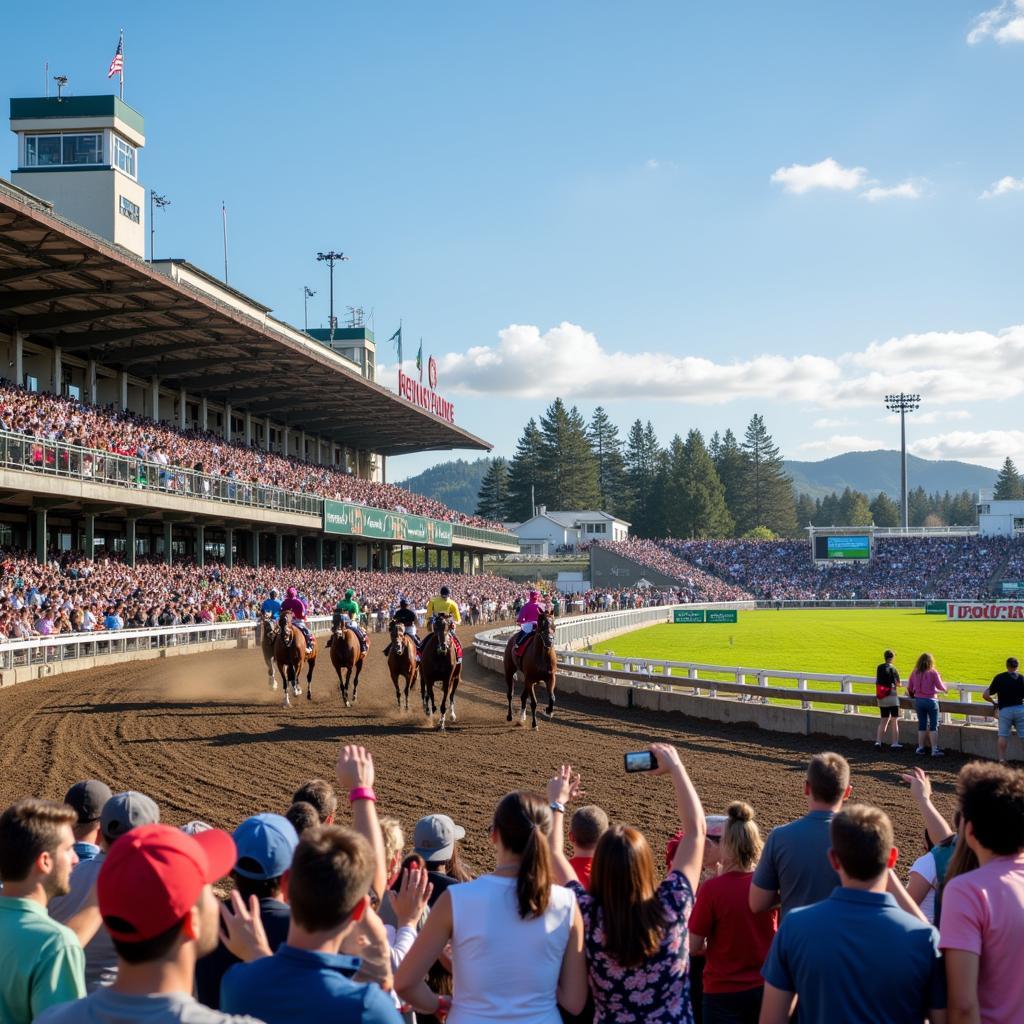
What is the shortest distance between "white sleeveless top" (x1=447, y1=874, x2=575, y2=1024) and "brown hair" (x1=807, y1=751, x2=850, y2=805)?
1.57 meters

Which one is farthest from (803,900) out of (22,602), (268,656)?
(22,602)

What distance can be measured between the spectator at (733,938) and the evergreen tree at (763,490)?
13886cm

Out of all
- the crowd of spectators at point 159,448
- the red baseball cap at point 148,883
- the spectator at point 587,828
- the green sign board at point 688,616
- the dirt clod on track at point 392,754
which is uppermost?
the crowd of spectators at point 159,448

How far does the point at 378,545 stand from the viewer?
65.2m

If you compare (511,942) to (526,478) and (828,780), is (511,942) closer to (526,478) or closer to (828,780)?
(828,780)

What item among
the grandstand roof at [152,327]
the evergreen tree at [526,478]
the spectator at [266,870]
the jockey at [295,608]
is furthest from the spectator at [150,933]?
the evergreen tree at [526,478]

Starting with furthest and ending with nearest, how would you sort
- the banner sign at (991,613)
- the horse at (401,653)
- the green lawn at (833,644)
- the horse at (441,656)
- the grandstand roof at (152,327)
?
the banner sign at (991,613) → the grandstand roof at (152,327) → the green lawn at (833,644) → the horse at (401,653) → the horse at (441,656)

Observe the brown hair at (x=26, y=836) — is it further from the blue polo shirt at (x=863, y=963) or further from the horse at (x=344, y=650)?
the horse at (x=344, y=650)

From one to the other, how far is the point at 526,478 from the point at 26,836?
12689 cm

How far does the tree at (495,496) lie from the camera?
134m

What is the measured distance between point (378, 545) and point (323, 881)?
206 feet

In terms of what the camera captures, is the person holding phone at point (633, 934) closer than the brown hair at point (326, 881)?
No

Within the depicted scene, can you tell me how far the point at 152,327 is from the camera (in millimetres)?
37562

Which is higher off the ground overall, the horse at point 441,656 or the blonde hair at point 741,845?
the blonde hair at point 741,845
